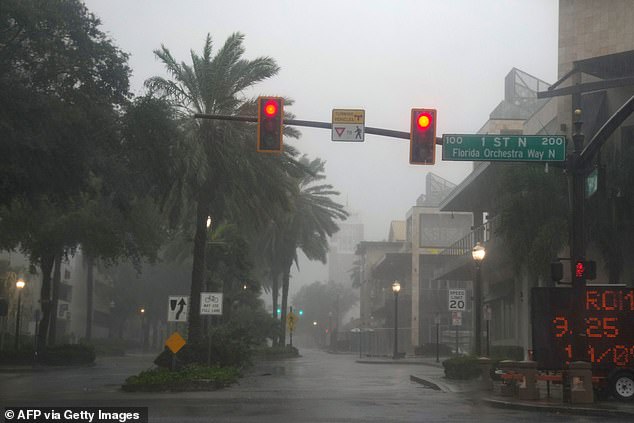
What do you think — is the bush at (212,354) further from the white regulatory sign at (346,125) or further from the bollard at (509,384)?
the white regulatory sign at (346,125)

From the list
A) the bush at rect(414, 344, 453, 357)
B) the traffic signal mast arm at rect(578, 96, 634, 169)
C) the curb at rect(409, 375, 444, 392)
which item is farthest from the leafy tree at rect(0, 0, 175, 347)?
the bush at rect(414, 344, 453, 357)

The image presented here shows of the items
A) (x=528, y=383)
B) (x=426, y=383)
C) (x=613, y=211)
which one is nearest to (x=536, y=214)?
(x=613, y=211)

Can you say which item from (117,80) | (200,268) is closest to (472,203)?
(200,268)

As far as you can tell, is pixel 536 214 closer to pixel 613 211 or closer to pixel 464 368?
pixel 613 211

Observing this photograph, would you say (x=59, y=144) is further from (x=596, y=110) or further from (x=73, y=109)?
(x=596, y=110)

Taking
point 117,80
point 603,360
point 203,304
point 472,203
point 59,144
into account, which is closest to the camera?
point 603,360

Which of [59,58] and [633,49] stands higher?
[633,49]

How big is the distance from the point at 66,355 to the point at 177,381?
995 inches

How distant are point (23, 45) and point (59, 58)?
106cm

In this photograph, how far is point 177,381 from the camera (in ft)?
83.3

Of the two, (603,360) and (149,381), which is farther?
(149,381)

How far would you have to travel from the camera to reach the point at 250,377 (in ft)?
111

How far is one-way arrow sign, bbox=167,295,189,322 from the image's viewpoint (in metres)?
27.1

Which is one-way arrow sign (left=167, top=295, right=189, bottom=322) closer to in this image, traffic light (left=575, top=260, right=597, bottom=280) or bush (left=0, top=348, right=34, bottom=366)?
traffic light (left=575, top=260, right=597, bottom=280)
